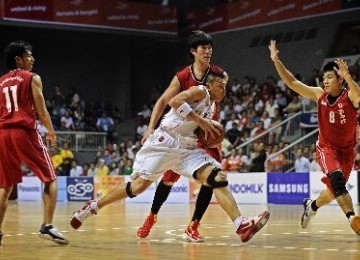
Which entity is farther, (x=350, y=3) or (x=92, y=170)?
(x=92, y=170)

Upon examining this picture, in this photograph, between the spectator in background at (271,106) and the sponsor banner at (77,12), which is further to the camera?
the sponsor banner at (77,12)

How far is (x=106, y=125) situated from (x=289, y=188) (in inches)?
492

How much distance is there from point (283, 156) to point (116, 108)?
543 inches

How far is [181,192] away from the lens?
2272 cm

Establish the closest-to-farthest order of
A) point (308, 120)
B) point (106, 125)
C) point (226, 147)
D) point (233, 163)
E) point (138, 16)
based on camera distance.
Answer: point (233, 163), point (308, 120), point (226, 147), point (138, 16), point (106, 125)

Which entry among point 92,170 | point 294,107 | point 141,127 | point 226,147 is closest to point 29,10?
point 141,127

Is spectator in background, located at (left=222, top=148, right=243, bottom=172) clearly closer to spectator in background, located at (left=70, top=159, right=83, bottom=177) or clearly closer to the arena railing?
spectator in background, located at (left=70, top=159, right=83, bottom=177)

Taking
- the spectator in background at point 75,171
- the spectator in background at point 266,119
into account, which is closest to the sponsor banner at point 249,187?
the spectator in background at point 266,119

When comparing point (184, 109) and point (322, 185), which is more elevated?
point (184, 109)

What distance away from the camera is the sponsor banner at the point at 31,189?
1046 inches

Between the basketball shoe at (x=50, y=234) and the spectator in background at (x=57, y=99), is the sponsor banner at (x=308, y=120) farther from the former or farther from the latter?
the basketball shoe at (x=50, y=234)

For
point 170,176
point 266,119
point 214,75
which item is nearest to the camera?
point 214,75

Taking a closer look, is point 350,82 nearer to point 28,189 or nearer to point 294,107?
point 294,107

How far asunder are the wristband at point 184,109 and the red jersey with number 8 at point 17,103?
157 cm
